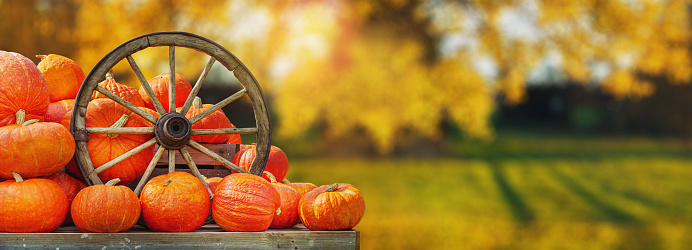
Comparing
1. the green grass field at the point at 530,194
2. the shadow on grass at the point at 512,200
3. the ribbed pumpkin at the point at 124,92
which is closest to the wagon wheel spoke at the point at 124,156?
the ribbed pumpkin at the point at 124,92

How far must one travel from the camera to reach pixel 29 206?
2.17 meters

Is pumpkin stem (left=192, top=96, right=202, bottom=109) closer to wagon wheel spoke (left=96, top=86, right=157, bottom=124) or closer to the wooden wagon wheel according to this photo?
the wooden wagon wheel

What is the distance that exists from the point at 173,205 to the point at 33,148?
562 millimetres

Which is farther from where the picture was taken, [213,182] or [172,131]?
[213,182]

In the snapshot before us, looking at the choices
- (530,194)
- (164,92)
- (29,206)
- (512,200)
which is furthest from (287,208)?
(530,194)

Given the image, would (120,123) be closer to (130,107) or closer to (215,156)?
(130,107)

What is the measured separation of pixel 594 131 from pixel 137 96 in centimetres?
1456

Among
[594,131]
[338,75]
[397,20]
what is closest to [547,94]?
[594,131]

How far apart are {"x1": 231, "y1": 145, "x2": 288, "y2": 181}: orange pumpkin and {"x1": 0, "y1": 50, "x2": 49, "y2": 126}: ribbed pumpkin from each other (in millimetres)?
903

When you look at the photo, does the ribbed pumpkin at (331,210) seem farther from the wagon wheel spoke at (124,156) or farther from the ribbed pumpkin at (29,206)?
the ribbed pumpkin at (29,206)

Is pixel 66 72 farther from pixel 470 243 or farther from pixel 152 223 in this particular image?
pixel 470 243

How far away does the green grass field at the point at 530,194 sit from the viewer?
27.4 feet

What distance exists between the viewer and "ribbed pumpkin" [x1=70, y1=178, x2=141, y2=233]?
7.13ft

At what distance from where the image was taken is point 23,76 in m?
2.34
